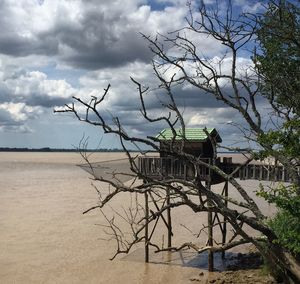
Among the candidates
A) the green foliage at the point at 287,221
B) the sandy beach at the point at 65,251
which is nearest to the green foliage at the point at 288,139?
the green foliage at the point at 287,221

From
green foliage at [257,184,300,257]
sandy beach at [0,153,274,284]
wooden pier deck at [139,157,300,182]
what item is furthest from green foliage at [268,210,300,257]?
wooden pier deck at [139,157,300,182]

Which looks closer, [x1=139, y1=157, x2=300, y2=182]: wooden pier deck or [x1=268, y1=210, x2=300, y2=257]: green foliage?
[x1=268, y1=210, x2=300, y2=257]: green foliage

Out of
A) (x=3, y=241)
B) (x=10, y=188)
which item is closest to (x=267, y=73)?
(x=3, y=241)

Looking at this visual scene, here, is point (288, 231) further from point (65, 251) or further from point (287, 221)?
point (65, 251)

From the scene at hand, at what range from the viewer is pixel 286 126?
31.7ft

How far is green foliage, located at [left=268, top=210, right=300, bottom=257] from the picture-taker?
29.8 ft

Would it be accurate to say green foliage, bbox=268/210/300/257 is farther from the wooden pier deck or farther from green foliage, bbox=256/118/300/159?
the wooden pier deck

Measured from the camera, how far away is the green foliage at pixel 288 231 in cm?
907

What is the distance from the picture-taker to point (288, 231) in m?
9.29

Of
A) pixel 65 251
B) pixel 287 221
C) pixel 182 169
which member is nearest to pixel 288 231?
pixel 287 221

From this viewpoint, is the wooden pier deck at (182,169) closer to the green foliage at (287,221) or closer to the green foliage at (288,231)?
the green foliage at (288,231)

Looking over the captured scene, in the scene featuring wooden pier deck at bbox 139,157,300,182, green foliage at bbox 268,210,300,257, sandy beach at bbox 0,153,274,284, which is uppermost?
wooden pier deck at bbox 139,157,300,182

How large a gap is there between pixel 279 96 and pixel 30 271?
916cm

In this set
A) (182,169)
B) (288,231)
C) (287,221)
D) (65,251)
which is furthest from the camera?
(65,251)
